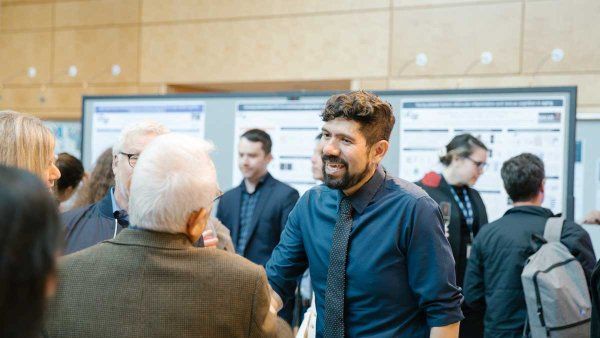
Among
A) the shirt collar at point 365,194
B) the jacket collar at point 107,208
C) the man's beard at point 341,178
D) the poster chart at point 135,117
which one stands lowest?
the jacket collar at point 107,208

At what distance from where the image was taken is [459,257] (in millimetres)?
3824

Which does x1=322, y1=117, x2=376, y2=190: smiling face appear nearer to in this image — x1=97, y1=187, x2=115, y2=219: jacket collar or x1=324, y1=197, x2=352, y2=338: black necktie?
x1=324, y1=197, x2=352, y2=338: black necktie

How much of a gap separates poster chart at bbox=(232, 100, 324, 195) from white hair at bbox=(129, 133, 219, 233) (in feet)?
11.3

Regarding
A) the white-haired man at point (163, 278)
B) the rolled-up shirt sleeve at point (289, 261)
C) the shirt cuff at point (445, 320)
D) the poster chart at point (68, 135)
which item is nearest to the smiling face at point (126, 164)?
the rolled-up shirt sleeve at point (289, 261)

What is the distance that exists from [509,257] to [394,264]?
1.56 metres

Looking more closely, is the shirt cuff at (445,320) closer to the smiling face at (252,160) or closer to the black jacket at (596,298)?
the black jacket at (596,298)

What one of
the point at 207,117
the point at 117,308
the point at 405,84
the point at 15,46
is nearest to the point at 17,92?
the point at 15,46

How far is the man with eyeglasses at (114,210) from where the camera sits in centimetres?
222

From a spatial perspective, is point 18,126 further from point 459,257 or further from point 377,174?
point 459,257

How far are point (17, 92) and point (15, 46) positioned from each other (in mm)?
602

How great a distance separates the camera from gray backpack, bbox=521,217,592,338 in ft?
9.83

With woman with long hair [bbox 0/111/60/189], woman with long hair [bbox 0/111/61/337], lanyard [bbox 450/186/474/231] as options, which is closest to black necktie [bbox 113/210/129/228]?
woman with long hair [bbox 0/111/60/189]

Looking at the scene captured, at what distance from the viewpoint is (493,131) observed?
4363 mm

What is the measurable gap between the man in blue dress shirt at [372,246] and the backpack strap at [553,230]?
4.82 feet
